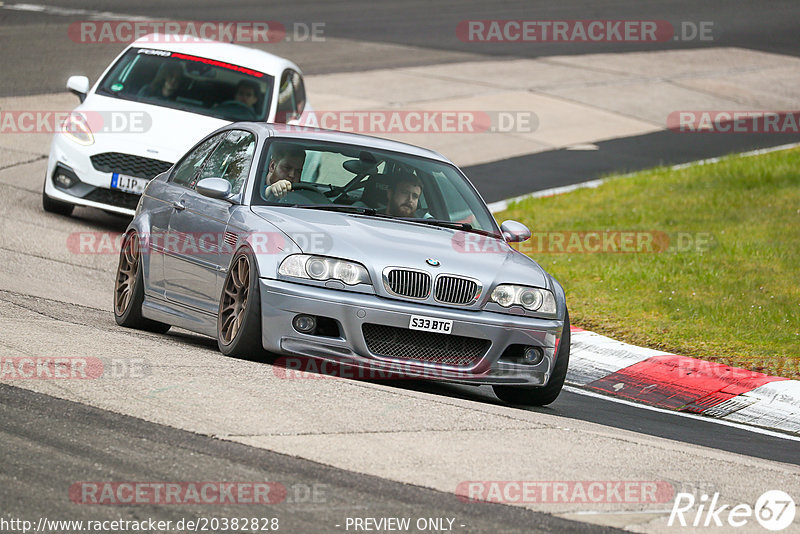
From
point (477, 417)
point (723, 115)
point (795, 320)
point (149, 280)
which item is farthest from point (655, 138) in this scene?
point (477, 417)

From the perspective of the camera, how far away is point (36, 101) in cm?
2009

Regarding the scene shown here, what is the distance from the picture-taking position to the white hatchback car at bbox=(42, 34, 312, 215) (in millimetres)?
13133

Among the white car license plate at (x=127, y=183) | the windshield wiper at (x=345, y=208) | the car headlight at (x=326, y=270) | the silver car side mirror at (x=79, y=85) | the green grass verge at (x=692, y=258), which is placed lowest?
the green grass verge at (x=692, y=258)

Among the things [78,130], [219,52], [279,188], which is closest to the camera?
[279,188]

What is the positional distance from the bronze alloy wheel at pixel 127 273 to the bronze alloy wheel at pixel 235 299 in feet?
4.68

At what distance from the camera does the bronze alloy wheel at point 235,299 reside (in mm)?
7875

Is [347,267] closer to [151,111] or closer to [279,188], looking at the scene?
[279,188]

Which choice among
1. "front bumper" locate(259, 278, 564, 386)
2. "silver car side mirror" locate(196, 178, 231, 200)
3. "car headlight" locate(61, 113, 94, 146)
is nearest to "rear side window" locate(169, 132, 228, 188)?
"silver car side mirror" locate(196, 178, 231, 200)

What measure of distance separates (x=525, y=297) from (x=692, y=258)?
595 centimetres

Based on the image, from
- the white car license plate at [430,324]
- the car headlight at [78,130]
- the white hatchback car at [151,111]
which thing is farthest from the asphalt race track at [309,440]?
the car headlight at [78,130]

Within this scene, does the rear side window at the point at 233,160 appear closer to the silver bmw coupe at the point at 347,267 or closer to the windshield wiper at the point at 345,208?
the silver bmw coupe at the point at 347,267

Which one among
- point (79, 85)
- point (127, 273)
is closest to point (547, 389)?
point (127, 273)

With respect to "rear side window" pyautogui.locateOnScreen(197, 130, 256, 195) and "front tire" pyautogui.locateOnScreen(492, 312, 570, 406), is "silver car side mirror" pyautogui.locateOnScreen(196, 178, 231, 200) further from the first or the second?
"front tire" pyautogui.locateOnScreen(492, 312, 570, 406)

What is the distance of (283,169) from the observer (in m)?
8.72
